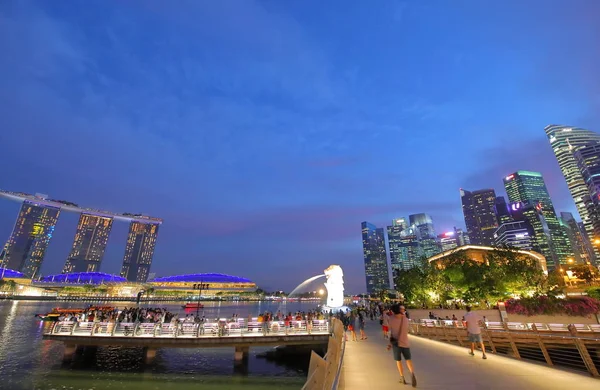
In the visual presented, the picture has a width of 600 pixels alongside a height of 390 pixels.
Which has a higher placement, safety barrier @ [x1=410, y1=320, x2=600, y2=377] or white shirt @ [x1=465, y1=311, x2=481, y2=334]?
white shirt @ [x1=465, y1=311, x2=481, y2=334]

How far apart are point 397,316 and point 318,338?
16.7 m

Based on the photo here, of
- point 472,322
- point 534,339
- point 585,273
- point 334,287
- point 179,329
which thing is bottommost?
point 179,329

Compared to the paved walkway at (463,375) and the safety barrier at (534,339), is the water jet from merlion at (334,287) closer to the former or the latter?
the safety barrier at (534,339)

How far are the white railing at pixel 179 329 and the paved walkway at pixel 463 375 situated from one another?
11.8 meters

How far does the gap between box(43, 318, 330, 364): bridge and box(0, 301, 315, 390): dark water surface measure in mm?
2096

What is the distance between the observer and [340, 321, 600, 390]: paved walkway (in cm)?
805

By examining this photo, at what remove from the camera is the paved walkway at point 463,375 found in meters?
8.05

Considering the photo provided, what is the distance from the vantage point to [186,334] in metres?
23.0

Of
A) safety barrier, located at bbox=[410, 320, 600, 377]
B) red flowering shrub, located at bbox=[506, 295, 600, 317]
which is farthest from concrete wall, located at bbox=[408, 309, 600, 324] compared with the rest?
safety barrier, located at bbox=[410, 320, 600, 377]

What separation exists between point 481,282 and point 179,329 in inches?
1478

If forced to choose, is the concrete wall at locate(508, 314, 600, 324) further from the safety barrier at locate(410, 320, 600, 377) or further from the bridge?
the bridge

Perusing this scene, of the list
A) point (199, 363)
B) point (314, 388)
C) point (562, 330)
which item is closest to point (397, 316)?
point (314, 388)

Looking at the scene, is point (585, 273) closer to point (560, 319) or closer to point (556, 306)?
point (556, 306)

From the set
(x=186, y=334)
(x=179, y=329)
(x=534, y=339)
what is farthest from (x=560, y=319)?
(x=179, y=329)
